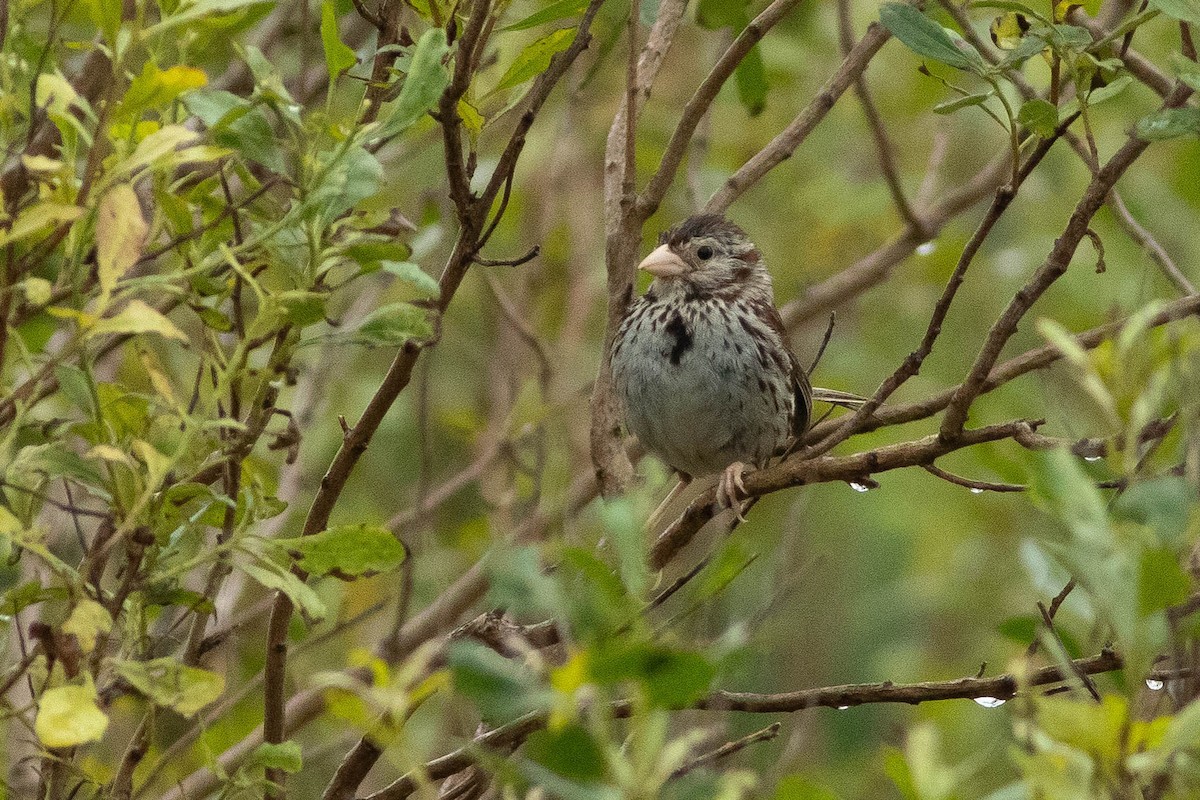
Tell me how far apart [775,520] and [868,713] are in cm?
90

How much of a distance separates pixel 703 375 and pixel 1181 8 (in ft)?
7.70

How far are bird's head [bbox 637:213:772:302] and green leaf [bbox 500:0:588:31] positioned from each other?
78.3 inches

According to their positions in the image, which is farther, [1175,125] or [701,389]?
[701,389]

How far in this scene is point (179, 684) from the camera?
165 centimetres

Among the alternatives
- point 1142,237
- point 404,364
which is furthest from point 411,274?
point 1142,237

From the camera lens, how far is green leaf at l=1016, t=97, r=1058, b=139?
2068 millimetres

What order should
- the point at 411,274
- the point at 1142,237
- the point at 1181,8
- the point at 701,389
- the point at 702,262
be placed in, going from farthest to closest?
the point at 702,262
the point at 701,389
the point at 1142,237
the point at 1181,8
the point at 411,274

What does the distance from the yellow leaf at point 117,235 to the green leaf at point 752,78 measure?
1.81 metres

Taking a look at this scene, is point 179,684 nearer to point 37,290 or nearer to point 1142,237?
point 37,290

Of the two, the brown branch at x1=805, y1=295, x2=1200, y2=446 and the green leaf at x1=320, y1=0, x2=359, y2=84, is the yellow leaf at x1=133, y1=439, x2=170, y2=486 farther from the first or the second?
the brown branch at x1=805, y1=295, x2=1200, y2=446

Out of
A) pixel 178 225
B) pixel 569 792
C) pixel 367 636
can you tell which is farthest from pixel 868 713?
pixel 569 792

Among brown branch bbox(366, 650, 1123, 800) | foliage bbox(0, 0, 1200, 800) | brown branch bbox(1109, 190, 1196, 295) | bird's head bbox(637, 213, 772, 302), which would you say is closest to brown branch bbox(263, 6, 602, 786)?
foliage bbox(0, 0, 1200, 800)

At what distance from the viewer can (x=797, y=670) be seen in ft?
14.6

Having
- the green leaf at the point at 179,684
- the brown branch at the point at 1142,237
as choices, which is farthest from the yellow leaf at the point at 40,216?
the brown branch at the point at 1142,237
